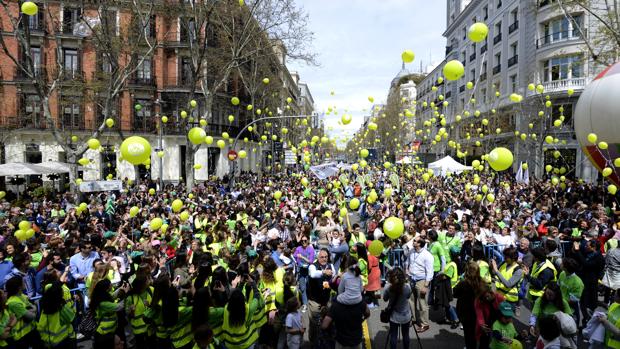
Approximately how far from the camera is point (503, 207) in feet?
43.4

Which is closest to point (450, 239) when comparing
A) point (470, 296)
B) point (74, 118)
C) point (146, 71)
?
point (470, 296)

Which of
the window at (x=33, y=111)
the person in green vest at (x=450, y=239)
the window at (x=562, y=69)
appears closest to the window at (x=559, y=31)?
the window at (x=562, y=69)

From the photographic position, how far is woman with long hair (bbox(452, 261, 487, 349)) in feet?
15.1

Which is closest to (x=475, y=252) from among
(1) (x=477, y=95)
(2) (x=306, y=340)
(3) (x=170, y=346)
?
(2) (x=306, y=340)

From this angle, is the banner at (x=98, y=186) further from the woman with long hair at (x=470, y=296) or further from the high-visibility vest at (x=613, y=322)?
the high-visibility vest at (x=613, y=322)

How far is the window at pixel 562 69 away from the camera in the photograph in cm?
2783

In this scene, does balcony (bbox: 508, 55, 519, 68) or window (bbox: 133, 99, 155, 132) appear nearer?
balcony (bbox: 508, 55, 519, 68)

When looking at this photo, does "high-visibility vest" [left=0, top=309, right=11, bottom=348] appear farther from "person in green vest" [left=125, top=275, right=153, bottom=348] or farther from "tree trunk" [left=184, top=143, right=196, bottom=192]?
"tree trunk" [left=184, top=143, right=196, bottom=192]

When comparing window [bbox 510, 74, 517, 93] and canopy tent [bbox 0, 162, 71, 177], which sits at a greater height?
window [bbox 510, 74, 517, 93]

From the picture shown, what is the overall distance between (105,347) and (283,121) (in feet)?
115

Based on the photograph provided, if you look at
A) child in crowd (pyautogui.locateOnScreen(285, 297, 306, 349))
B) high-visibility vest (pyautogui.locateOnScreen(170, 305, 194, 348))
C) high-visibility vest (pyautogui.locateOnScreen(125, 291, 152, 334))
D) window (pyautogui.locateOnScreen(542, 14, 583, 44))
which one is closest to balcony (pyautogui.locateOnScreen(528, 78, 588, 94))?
window (pyautogui.locateOnScreen(542, 14, 583, 44))

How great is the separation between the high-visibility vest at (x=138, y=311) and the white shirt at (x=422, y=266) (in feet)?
12.8

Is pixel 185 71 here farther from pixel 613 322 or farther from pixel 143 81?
pixel 613 322

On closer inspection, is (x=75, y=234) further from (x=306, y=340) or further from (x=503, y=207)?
(x=503, y=207)
